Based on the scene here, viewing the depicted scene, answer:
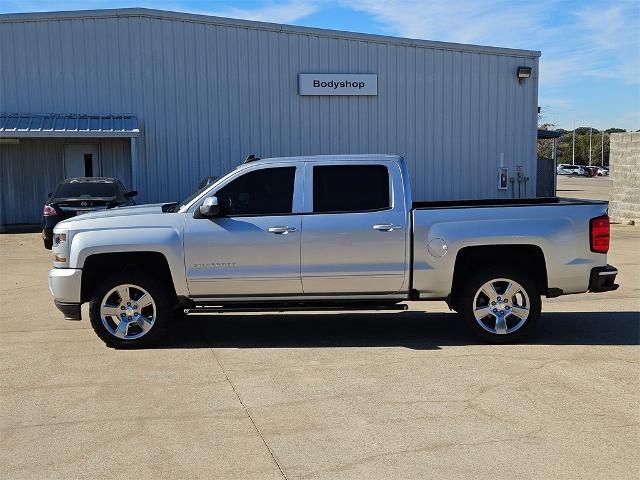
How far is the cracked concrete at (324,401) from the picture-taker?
13.5ft

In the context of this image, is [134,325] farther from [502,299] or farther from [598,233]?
[598,233]

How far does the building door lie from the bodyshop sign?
256 inches

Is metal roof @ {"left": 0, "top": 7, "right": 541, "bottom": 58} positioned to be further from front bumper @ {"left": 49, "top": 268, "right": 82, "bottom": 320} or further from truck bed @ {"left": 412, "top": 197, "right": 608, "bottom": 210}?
front bumper @ {"left": 49, "top": 268, "right": 82, "bottom": 320}

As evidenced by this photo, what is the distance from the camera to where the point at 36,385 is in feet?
18.7

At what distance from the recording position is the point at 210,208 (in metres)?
6.63

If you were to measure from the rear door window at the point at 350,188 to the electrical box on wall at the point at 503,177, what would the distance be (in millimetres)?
16504

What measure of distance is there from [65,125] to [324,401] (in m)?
16.2

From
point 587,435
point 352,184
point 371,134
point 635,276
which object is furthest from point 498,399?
point 371,134

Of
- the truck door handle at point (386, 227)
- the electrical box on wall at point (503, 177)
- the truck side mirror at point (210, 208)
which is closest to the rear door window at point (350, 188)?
the truck door handle at point (386, 227)

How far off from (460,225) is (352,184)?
1158mm

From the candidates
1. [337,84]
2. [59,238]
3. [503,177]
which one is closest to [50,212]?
[59,238]

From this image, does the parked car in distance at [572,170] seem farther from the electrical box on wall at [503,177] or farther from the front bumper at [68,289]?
the front bumper at [68,289]

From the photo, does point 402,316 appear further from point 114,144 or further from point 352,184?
point 114,144

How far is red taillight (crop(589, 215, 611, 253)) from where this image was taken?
674 cm
